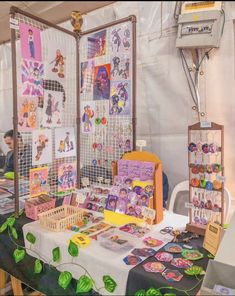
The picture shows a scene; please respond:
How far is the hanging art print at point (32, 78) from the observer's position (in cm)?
150

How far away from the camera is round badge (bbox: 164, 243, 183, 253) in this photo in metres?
1.08

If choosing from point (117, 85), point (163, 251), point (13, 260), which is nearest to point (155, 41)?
point (117, 85)

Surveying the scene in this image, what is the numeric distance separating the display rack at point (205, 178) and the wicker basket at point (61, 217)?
556mm

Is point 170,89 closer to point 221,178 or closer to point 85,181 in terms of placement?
point 85,181

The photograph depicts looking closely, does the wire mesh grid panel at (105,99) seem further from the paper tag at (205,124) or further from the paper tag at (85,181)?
the paper tag at (205,124)

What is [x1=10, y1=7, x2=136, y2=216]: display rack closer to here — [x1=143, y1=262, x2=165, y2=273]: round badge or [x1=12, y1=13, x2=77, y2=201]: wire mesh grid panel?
[x1=12, y1=13, x2=77, y2=201]: wire mesh grid panel

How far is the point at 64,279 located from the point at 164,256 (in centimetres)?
42

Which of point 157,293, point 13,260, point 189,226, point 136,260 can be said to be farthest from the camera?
point 13,260

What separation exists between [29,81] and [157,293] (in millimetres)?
1230

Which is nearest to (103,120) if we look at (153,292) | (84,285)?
(84,285)

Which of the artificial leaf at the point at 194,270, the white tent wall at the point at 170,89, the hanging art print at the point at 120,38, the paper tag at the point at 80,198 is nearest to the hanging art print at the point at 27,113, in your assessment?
the paper tag at the point at 80,198

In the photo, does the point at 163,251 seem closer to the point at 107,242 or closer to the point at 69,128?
the point at 107,242

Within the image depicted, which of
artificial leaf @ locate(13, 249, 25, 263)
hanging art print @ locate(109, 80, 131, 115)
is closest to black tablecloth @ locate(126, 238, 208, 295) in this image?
artificial leaf @ locate(13, 249, 25, 263)

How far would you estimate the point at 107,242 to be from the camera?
1.15 m
